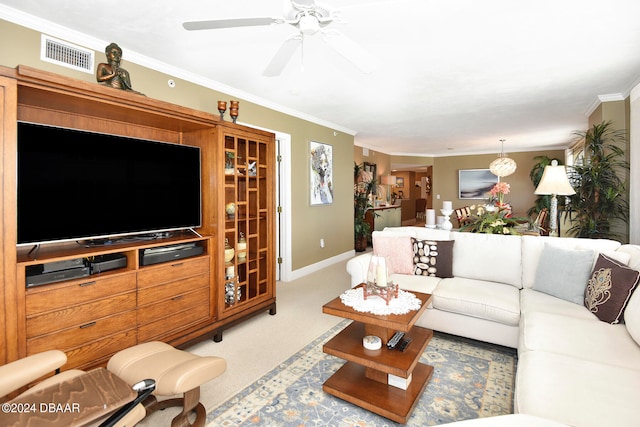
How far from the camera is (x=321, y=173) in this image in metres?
5.39

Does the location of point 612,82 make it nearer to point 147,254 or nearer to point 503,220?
point 503,220

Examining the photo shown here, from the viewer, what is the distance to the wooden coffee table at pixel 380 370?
71.5 inches

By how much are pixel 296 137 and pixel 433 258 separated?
2.76 meters

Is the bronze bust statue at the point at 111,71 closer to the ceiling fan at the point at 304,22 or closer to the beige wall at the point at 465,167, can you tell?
the ceiling fan at the point at 304,22

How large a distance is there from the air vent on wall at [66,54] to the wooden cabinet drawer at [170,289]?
6.08 ft

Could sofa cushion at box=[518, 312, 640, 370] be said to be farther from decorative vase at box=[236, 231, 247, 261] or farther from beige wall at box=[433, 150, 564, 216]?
beige wall at box=[433, 150, 564, 216]

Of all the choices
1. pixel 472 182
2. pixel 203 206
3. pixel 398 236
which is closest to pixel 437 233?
pixel 398 236

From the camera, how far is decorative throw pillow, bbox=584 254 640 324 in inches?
80.0

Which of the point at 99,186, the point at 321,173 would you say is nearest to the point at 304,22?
the point at 99,186

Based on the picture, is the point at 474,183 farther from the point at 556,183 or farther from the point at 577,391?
the point at 577,391

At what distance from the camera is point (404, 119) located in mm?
5383

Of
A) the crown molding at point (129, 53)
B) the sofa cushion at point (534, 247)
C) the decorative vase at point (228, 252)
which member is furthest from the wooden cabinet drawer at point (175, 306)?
the sofa cushion at point (534, 247)

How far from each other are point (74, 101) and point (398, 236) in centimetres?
293

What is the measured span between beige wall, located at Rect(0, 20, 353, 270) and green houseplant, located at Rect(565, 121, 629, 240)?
3436 millimetres
